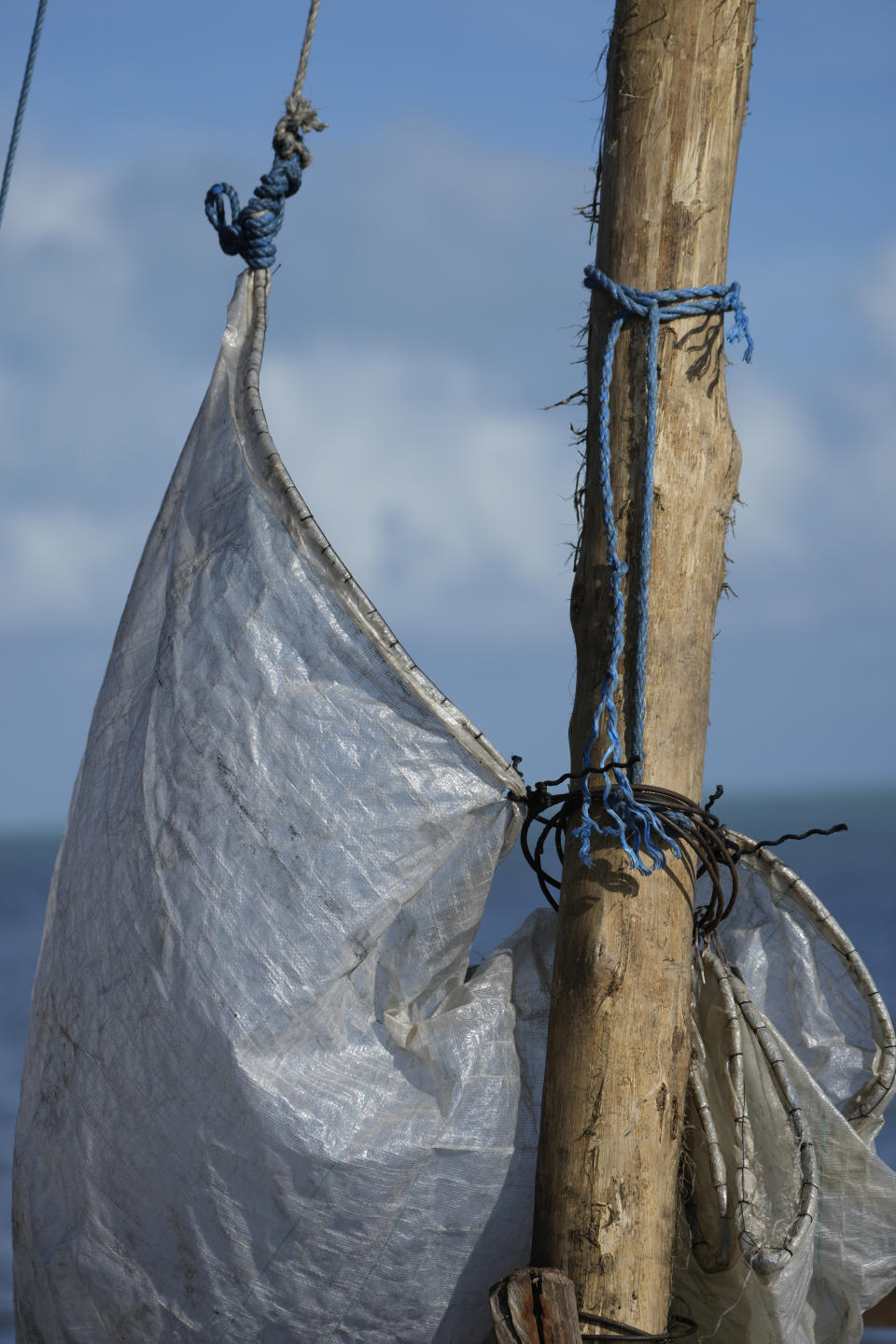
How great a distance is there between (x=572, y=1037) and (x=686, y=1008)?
22 cm

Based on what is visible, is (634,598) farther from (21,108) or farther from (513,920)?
(513,920)

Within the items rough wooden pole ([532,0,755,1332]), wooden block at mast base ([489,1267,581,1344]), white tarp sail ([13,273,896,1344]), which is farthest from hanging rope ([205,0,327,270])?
wooden block at mast base ([489,1267,581,1344])

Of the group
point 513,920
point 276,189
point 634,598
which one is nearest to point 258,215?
point 276,189

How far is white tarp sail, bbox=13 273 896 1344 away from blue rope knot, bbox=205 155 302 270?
281 mm

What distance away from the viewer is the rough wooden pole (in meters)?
2.02

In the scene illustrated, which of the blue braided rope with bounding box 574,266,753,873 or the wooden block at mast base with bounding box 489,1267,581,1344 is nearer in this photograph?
the wooden block at mast base with bounding box 489,1267,581,1344

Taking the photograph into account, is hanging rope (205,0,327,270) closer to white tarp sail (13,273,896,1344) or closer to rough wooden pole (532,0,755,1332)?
white tarp sail (13,273,896,1344)

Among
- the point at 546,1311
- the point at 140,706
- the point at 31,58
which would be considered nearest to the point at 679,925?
the point at 546,1311

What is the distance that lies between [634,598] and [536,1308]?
1.13 metres

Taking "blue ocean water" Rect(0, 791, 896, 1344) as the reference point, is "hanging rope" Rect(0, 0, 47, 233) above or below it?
above

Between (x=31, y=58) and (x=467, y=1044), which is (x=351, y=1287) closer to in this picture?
(x=467, y=1044)

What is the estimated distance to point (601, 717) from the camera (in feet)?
6.95

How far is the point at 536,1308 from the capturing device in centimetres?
184

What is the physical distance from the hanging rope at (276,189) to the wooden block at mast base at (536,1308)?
1878mm
